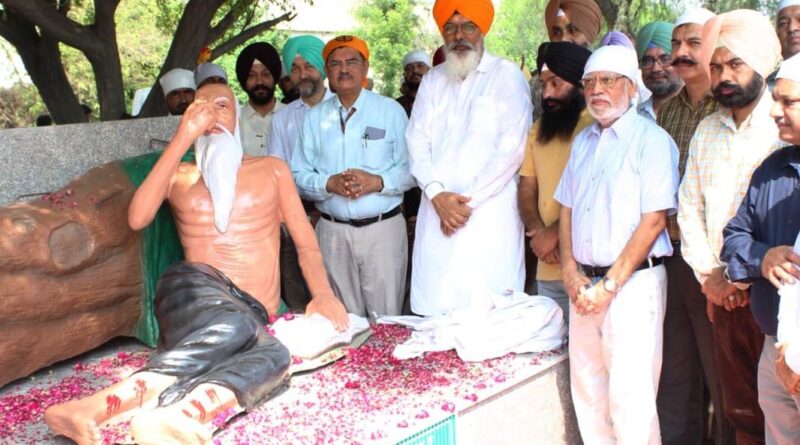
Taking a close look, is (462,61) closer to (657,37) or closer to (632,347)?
(657,37)

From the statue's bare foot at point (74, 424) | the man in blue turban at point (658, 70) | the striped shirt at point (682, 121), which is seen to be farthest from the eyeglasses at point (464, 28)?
the statue's bare foot at point (74, 424)

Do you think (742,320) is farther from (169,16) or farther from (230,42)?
(169,16)

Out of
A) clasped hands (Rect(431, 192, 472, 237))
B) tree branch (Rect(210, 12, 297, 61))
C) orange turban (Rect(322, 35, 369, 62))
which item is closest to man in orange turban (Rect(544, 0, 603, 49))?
orange turban (Rect(322, 35, 369, 62))

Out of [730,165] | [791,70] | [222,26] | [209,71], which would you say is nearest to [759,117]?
[730,165]

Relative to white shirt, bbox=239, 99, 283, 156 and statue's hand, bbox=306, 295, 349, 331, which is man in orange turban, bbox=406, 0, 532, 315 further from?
white shirt, bbox=239, 99, 283, 156

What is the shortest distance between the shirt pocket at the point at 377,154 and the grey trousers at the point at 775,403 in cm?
239

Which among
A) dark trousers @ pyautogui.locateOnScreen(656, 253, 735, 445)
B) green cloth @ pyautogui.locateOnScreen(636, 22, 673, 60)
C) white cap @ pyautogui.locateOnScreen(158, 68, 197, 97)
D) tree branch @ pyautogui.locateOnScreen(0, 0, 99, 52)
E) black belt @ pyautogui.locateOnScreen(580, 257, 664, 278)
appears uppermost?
tree branch @ pyautogui.locateOnScreen(0, 0, 99, 52)

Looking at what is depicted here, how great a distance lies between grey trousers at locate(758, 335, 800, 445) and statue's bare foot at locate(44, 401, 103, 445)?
8.30 feet

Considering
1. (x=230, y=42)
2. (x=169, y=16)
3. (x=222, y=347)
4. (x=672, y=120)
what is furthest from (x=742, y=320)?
(x=169, y=16)

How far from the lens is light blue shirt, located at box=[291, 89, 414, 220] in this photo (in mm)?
4895

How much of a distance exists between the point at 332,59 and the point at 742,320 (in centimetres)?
269

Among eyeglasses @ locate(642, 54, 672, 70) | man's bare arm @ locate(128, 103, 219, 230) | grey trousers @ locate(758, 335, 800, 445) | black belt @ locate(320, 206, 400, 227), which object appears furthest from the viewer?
black belt @ locate(320, 206, 400, 227)

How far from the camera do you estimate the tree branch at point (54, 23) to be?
22.5 feet

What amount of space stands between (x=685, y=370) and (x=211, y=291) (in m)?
2.33
